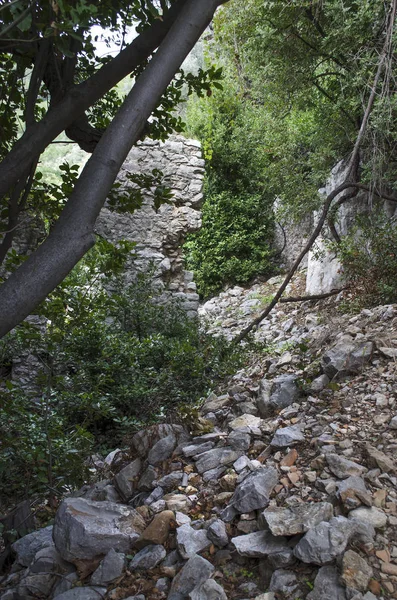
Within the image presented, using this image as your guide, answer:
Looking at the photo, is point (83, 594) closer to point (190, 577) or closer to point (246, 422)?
point (190, 577)

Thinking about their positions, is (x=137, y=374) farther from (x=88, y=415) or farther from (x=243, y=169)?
(x=243, y=169)

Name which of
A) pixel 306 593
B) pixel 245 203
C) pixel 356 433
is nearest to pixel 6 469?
pixel 306 593

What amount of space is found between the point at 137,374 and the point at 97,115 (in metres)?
2.35

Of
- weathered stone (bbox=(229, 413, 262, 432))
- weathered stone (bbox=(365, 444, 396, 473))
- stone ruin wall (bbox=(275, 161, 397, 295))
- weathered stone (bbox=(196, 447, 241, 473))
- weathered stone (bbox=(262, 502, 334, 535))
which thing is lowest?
weathered stone (bbox=(262, 502, 334, 535))

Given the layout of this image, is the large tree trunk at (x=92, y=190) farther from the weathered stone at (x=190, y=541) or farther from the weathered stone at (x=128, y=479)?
the weathered stone at (x=128, y=479)

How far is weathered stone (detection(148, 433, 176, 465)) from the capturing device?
2.88 metres

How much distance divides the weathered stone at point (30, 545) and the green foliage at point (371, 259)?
13.8 ft

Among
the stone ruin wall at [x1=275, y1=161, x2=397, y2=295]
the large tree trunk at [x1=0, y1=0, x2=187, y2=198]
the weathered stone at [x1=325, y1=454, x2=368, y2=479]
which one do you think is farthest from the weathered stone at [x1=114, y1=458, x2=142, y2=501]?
the stone ruin wall at [x1=275, y1=161, x2=397, y2=295]

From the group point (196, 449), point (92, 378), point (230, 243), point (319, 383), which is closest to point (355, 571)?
point (196, 449)

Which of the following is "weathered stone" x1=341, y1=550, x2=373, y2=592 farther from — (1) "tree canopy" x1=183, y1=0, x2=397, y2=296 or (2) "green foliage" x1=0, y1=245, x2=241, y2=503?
(1) "tree canopy" x1=183, y1=0, x2=397, y2=296

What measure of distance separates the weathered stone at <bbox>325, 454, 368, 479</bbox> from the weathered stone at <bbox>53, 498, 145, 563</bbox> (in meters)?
0.99

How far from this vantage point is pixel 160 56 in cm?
205

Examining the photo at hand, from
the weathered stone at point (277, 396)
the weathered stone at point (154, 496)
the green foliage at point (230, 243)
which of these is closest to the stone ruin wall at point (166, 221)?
the green foliage at point (230, 243)

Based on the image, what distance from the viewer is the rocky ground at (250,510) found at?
6.02 ft
